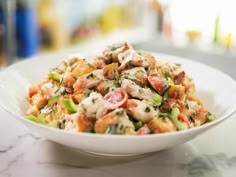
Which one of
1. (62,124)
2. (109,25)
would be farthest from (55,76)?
(109,25)

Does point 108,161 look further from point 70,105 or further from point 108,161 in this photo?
point 70,105

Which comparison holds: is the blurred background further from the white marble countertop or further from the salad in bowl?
the white marble countertop

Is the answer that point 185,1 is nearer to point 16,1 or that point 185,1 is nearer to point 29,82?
point 16,1

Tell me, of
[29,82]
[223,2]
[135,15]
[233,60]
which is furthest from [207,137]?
[135,15]

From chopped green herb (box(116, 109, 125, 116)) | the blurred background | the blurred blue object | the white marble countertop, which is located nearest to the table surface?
the white marble countertop

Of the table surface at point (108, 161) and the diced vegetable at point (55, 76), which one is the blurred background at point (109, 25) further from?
the table surface at point (108, 161)
